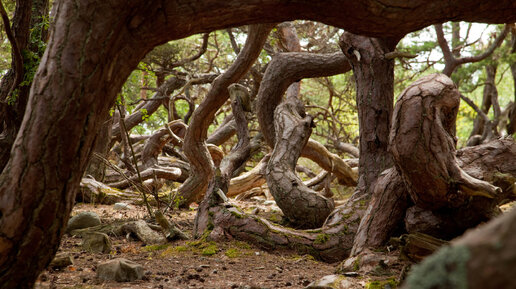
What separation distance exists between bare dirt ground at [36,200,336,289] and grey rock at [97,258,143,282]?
58 mm

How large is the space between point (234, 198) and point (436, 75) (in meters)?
6.83

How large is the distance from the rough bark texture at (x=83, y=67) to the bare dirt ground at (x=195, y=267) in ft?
2.86

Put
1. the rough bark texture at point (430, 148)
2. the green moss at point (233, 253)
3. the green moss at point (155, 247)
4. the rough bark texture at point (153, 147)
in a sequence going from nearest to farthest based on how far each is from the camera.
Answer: the rough bark texture at point (430, 148)
the green moss at point (233, 253)
the green moss at point (155, 247)
the rough bark texture at point (153, 147)

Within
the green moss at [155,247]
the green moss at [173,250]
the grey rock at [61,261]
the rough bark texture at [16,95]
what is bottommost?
the green moss at [155,247]

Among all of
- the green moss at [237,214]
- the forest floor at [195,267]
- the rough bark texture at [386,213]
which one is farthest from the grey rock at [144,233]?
the rough bark texture at [386,213]

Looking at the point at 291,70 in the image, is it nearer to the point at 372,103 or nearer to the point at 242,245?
the point at 372,103

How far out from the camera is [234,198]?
9820 mm

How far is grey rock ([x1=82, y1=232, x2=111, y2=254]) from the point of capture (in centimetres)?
436

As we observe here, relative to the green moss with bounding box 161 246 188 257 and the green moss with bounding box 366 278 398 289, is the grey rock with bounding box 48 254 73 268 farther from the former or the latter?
the green moss with bounding box 366 278 398 289

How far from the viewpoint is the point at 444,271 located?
107 cm

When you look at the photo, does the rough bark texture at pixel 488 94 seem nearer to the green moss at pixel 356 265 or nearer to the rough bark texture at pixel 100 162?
the rough bark texture at pixel 100 162

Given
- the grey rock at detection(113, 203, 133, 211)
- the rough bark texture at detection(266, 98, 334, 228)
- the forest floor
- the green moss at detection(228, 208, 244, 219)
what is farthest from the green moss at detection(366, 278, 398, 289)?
the grey rock at detection(113, 203, 133, 211)

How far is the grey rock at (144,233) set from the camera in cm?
492

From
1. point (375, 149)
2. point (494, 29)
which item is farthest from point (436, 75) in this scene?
point (494, 29)
